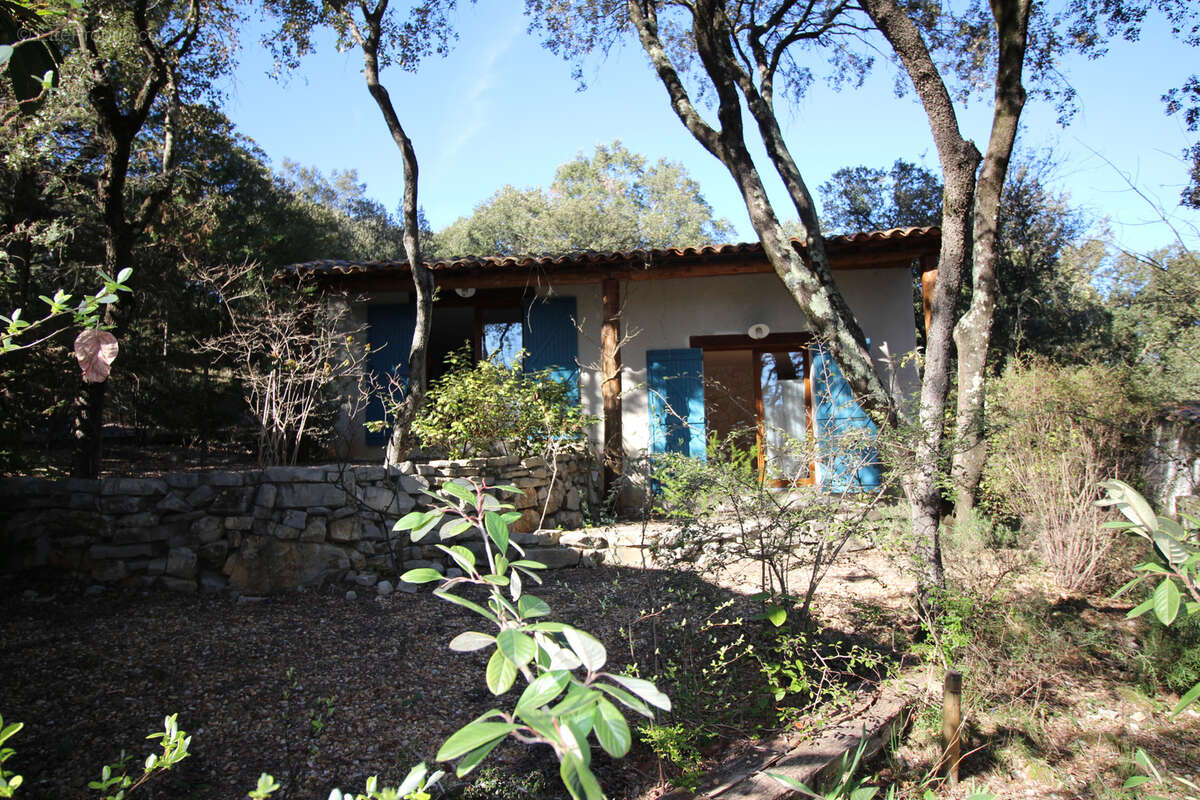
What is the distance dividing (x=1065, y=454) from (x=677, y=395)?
410 centimetres

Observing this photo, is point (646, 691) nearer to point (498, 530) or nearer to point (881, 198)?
point (498, 530)

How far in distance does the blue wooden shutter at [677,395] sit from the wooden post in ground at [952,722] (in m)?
4.83

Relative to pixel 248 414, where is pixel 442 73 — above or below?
above

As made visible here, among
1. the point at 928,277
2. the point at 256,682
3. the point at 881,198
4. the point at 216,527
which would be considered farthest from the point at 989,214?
the point at 881,198

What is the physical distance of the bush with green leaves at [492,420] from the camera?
6.37 m

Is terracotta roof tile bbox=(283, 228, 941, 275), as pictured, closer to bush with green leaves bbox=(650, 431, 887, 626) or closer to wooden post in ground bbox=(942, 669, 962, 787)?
bush with green leaves bbox=(650, 431, 887, 626)

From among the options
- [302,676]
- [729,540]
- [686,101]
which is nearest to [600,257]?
[686,101]

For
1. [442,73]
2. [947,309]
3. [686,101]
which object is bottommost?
[947,309]

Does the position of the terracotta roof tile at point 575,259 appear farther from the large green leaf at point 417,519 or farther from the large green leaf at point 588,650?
the large green leaf at point 588,650

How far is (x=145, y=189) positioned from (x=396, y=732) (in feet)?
26.7

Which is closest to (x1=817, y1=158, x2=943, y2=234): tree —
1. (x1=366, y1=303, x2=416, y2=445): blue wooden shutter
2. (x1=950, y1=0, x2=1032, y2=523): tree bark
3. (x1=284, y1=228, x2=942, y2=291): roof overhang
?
(x1=284, y1=228, x2=942, y2=291): roof overhang

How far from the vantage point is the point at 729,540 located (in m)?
3.80

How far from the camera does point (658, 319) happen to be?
8477mm

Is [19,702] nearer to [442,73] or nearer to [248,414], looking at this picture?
[248,414]
